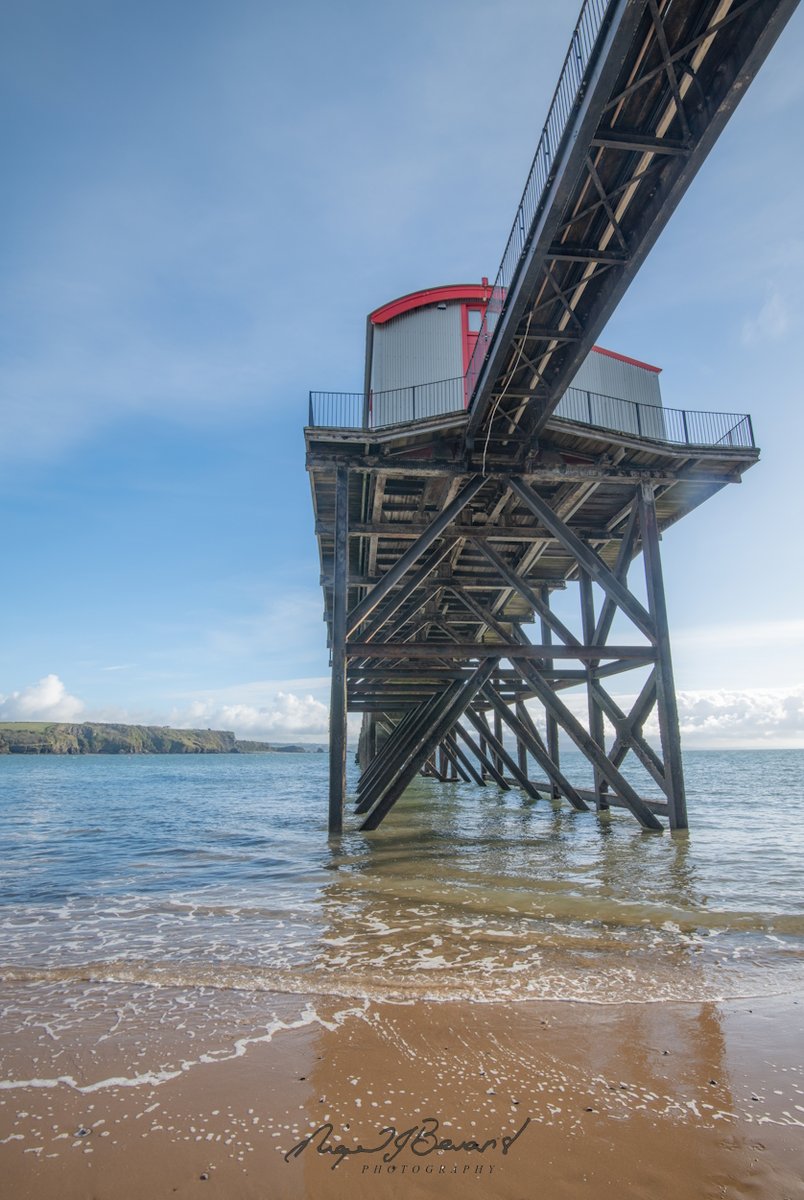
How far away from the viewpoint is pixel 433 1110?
256 cm

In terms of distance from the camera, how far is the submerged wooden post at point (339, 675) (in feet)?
33.0

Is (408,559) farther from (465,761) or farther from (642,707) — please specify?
(465,761)

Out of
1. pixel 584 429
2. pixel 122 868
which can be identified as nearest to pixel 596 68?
pixel 584 429

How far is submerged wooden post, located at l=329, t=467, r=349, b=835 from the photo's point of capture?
33.0ft

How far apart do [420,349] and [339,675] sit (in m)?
6.47

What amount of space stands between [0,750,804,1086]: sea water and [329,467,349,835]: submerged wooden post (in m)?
0.79

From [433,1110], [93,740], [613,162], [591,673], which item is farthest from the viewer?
[93,740]

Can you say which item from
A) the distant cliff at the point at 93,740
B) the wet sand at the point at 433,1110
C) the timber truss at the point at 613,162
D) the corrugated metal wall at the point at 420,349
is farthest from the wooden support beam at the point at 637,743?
the distant cliff at the point at 93,740

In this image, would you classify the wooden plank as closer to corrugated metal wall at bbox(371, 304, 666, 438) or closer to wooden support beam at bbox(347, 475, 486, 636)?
wooden support beam at bbox(347, 475, 486, 636)

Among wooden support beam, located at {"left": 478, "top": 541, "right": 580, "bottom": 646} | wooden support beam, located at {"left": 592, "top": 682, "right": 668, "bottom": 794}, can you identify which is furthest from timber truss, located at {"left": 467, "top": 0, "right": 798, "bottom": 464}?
wooden support beam, located at {"left": 592, "top": 682, "right": 668, "bottom": 794}

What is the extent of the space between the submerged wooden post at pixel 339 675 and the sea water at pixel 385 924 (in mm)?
786

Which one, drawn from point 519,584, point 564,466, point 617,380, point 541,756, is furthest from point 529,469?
point 541,756

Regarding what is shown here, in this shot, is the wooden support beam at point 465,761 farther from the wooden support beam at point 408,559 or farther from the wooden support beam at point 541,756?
the wooden support beam at point 408,559

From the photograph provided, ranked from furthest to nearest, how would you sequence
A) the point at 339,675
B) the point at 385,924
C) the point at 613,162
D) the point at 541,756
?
the point at 541,756 → the point at 339,675 → the point at 613,162 → the point at 385,924
